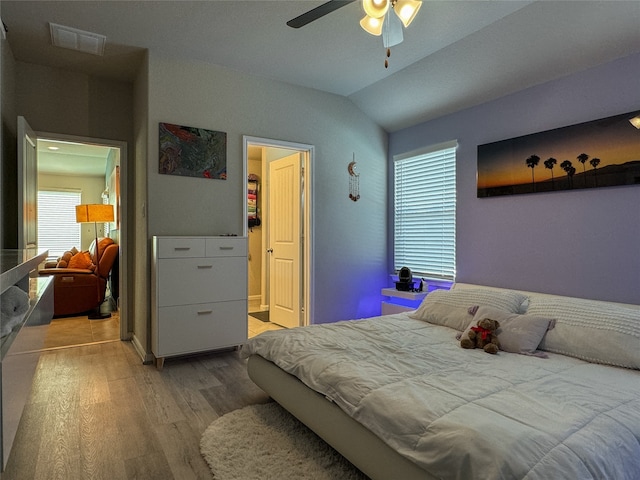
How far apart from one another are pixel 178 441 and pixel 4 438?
0.97 m

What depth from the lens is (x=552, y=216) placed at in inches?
119

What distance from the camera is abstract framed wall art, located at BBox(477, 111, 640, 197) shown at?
261 cm

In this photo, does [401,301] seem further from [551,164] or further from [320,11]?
[320,11]

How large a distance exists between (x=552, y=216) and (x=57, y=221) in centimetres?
950

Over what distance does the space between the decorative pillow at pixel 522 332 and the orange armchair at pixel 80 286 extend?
4823mm

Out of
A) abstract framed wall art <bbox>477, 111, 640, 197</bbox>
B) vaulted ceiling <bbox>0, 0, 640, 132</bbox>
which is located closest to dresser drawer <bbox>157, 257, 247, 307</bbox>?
vaulted ceiling <bbox>0, 0, 640, 132</bbox>

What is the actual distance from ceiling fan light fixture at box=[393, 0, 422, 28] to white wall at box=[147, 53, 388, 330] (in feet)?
6.98

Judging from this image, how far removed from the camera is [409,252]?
442 cm

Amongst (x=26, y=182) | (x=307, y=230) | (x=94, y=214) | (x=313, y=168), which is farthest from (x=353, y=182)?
(x=94, y=214)

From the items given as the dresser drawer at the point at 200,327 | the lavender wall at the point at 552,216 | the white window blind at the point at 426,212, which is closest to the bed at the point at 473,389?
the lavender wall at the point at 552,216

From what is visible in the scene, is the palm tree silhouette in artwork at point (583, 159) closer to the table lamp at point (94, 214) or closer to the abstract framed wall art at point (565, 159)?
the abstract framed wall art at point (565, 159)

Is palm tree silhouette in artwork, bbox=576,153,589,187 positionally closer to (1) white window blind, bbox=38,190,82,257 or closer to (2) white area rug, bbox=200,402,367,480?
(2) white area rug, bbox=200,402,367,480

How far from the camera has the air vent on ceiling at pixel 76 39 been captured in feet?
9.57

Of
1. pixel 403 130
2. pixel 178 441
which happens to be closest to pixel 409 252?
pixel 403 130
